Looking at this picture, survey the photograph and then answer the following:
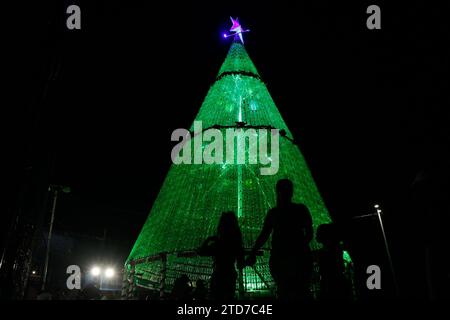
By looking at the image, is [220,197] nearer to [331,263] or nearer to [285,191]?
[331,263]

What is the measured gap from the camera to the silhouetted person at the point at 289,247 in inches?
→ 146

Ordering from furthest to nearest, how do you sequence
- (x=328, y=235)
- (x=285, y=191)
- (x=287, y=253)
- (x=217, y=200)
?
(x=217, y=200)
(x=328, y=235)
(x=285, y=191)
(x=287, y=253)

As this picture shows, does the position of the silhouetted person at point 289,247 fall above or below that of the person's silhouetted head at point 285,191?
below

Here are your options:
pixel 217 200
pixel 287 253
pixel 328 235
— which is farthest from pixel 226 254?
pixel 217 200

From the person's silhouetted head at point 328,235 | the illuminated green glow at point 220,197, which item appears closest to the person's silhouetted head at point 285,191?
the person's silhouetted head at point 328,235

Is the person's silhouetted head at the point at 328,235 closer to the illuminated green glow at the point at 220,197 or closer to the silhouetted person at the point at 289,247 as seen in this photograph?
the silhouetted person at the point at 289,247

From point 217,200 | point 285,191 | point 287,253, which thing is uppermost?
point 217,200

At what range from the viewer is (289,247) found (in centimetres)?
384

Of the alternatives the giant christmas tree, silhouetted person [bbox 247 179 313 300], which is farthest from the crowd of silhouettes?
the giant christmas tree

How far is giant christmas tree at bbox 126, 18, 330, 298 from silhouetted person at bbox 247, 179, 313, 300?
145 inches

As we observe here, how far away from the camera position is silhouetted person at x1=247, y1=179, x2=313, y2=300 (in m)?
3.70

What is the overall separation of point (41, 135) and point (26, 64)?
57.7 inches

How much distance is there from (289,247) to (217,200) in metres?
4.60

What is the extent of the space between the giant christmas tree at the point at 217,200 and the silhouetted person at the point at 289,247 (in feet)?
12.0
